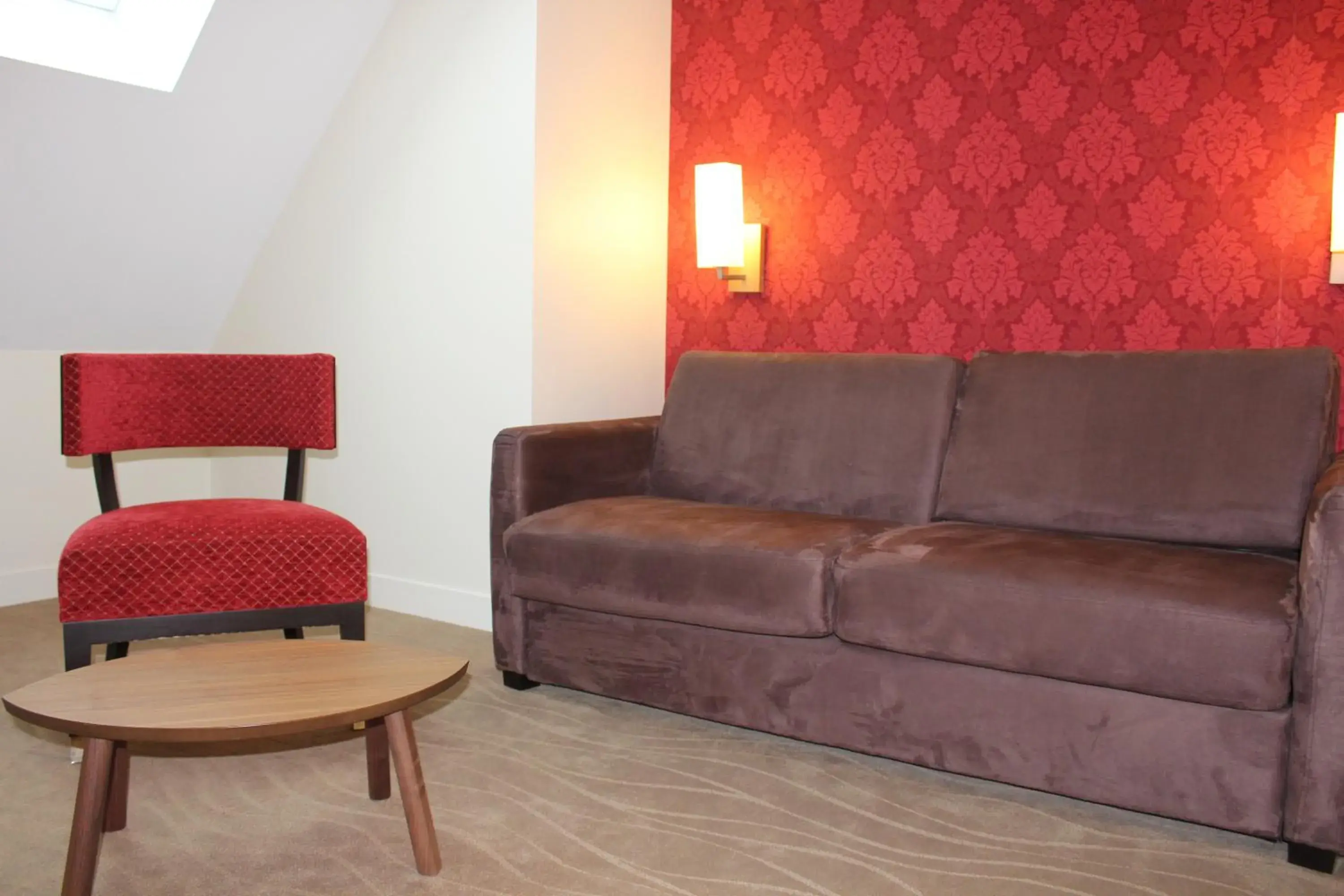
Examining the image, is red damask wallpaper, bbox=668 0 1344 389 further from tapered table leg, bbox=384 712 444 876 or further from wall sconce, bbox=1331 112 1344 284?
tapered table leg, bbox=384 712 444 876

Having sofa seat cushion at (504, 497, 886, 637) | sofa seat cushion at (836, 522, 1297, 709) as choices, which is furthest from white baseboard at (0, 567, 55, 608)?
sofa seat cushion at (836, 522, 1297, 709)

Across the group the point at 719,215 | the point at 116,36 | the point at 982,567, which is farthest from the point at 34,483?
the point at 982,567

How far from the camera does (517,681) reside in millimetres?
2602

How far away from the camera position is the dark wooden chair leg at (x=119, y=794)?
181 cm

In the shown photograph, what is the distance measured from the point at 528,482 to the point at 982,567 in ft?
3.77

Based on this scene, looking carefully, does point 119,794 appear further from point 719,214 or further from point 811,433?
point 719,214

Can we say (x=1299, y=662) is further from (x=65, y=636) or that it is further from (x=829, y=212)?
(x=65, y=636)

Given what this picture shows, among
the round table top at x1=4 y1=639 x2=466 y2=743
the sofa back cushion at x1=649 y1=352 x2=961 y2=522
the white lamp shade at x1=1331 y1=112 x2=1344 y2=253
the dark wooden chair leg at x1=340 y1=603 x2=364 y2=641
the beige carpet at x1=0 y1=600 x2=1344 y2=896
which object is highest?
the white lamp shade at x1=1331 y1=112 x2=1344 y2=253

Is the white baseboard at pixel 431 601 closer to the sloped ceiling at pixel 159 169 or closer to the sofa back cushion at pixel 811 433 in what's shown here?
the sofa back cushion at pixel 811 433

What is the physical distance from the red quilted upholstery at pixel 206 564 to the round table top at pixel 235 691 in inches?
12.7

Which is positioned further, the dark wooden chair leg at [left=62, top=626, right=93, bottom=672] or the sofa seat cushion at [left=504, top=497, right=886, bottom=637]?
the sofa seat cushion at [left=504, top=497, right=886, bottom=637]

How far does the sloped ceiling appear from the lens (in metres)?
3.00

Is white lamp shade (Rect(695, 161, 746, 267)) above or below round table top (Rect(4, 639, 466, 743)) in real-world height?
above

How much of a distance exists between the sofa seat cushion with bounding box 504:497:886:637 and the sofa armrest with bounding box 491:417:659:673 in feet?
0.19
